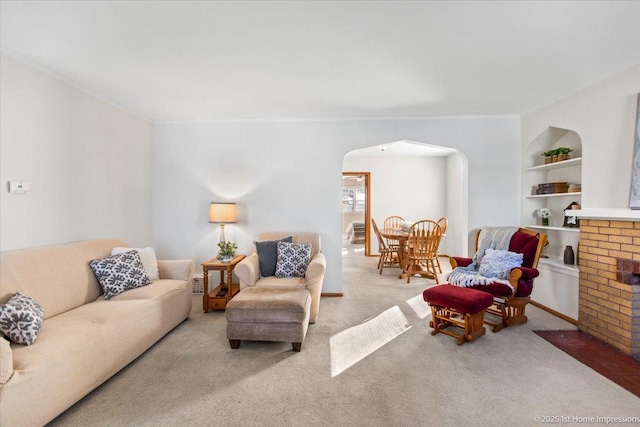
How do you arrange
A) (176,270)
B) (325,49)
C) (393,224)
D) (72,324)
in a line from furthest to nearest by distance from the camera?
(393,224) < (176,270) < (325,49) < (72,324)

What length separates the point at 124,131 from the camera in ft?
12.2

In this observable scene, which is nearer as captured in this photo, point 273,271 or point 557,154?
point 273,271

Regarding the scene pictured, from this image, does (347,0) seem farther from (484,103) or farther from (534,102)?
(534,102)

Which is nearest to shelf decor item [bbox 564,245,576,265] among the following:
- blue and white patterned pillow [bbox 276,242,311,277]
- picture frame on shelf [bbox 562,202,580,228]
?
picture frame on shelf [bbox 562,202,580,228]

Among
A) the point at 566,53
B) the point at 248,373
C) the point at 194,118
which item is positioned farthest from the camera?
the point at 194,118

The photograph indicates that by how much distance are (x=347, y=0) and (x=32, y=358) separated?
2.75m

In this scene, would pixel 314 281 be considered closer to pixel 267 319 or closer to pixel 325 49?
pixel 267 319

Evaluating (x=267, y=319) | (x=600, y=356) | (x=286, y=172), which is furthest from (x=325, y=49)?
(x=600, y=356)

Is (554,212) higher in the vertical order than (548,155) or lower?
lower

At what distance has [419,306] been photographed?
3713 millimetres

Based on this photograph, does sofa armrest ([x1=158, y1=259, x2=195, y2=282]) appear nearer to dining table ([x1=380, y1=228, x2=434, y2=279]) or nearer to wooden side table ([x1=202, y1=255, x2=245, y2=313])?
wooden side table ([x1=202, y1=255, x2=245, y2=313])

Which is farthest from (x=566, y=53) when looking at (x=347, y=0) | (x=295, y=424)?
(x=295, y=424)

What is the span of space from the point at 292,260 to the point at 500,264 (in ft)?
7.66

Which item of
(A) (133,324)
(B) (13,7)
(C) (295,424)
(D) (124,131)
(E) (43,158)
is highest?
(B) (13,7)
